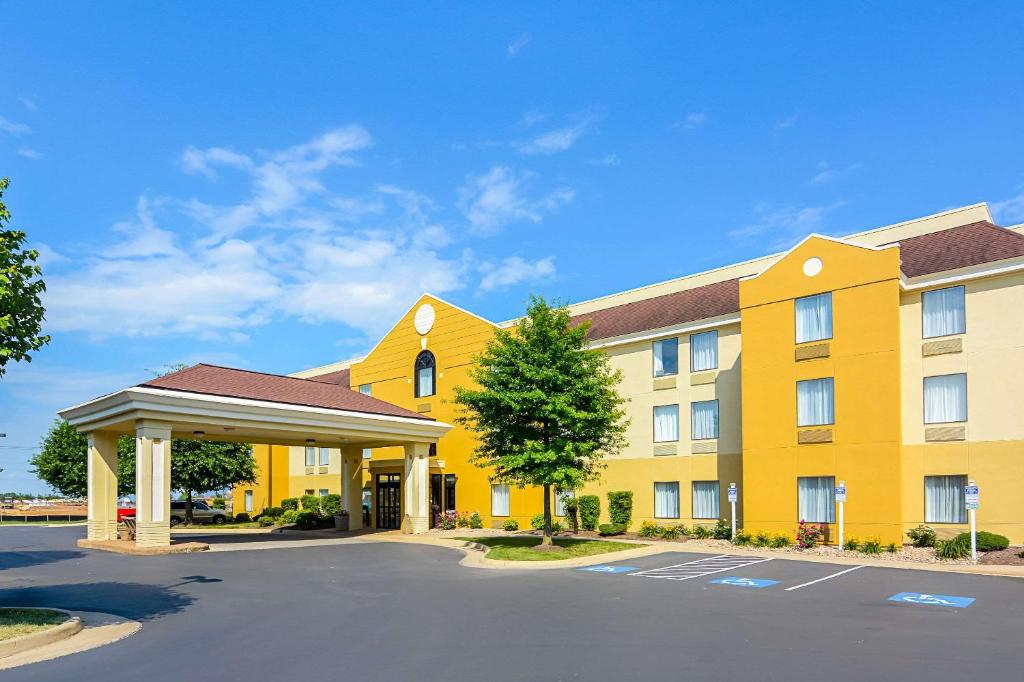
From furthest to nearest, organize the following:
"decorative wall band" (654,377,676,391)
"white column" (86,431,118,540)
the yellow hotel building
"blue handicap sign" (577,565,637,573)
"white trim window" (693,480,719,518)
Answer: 1. "decorative wall band" (654,377,676,391)
2. "white column" (86,431,118,540)
3. "white trim window" (693,480,719,518)
4. the yellow hotel building
5. "blue handicap sign" (577,565,637,573)

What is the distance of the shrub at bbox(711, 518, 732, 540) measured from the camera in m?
30.3

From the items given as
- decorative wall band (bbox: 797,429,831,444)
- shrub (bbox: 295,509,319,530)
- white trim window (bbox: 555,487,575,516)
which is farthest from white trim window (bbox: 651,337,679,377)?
shrub (bbox: 295,509,319,530)

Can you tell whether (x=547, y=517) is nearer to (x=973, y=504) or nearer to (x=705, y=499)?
(x=705, y=499)

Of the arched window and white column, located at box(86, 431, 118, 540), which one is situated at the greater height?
the arched window

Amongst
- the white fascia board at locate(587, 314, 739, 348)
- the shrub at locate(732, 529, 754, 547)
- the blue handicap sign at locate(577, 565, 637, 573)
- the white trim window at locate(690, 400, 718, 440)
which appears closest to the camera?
the blue handicap sign at locate(577, 565, 637, 573)

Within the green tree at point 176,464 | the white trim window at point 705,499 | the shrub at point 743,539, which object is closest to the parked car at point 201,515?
the green tree at point 176,464

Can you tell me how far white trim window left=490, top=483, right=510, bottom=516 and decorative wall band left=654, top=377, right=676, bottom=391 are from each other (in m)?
9.19

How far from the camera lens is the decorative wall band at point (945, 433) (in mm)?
25406

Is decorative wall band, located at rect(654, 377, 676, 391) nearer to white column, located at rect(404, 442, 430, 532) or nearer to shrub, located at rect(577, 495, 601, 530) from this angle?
shrub, located at rect(577, 495, 601, 530)

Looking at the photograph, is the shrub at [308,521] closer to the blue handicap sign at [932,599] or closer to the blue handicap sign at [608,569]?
the blue handicap sign at [608,569]

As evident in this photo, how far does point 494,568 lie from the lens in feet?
77.6

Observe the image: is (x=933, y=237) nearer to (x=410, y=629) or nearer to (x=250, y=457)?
(x=410, y=629)

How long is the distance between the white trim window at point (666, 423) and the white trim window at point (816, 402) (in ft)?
21.1

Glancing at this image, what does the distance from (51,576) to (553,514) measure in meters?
20.9
